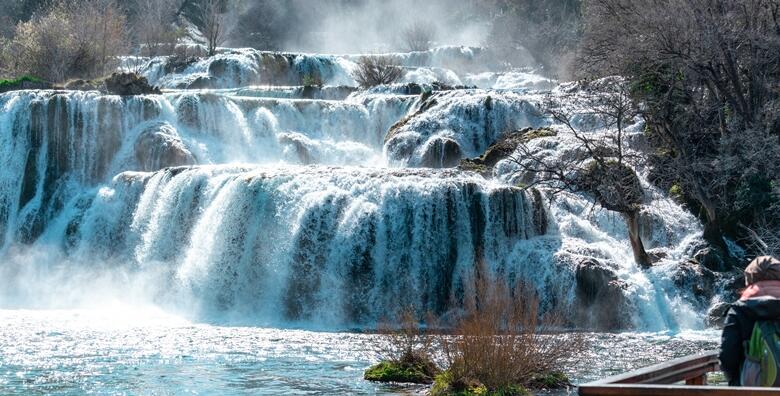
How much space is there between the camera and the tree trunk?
23.9 m

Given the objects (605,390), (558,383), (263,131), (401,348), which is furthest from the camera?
(263,131)

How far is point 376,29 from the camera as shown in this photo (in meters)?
73.7

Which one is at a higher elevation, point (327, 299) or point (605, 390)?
point (327, 299)

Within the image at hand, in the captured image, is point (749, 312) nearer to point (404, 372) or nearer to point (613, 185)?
point (404, 372)

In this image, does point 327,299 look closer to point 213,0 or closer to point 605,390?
point 605,390

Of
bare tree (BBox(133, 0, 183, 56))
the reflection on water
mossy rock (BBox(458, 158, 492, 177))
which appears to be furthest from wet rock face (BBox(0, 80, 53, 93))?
Result: mossy rock (BBox(458, 158, 492, 177))

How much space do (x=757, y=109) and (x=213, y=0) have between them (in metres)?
49.2

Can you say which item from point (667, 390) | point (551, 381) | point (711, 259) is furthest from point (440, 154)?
point (667, 390)

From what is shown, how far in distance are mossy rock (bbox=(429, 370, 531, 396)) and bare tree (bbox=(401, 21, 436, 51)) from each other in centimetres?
5168

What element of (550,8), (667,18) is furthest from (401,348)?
(550,8)

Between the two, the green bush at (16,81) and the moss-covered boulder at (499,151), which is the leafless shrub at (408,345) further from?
the green bush at (16,81)

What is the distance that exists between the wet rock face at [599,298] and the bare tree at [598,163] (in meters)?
1.11

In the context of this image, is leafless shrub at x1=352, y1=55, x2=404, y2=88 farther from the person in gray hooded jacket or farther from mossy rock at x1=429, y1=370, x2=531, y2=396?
the person in gray hooded jacket

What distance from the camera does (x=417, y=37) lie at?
66.2m
